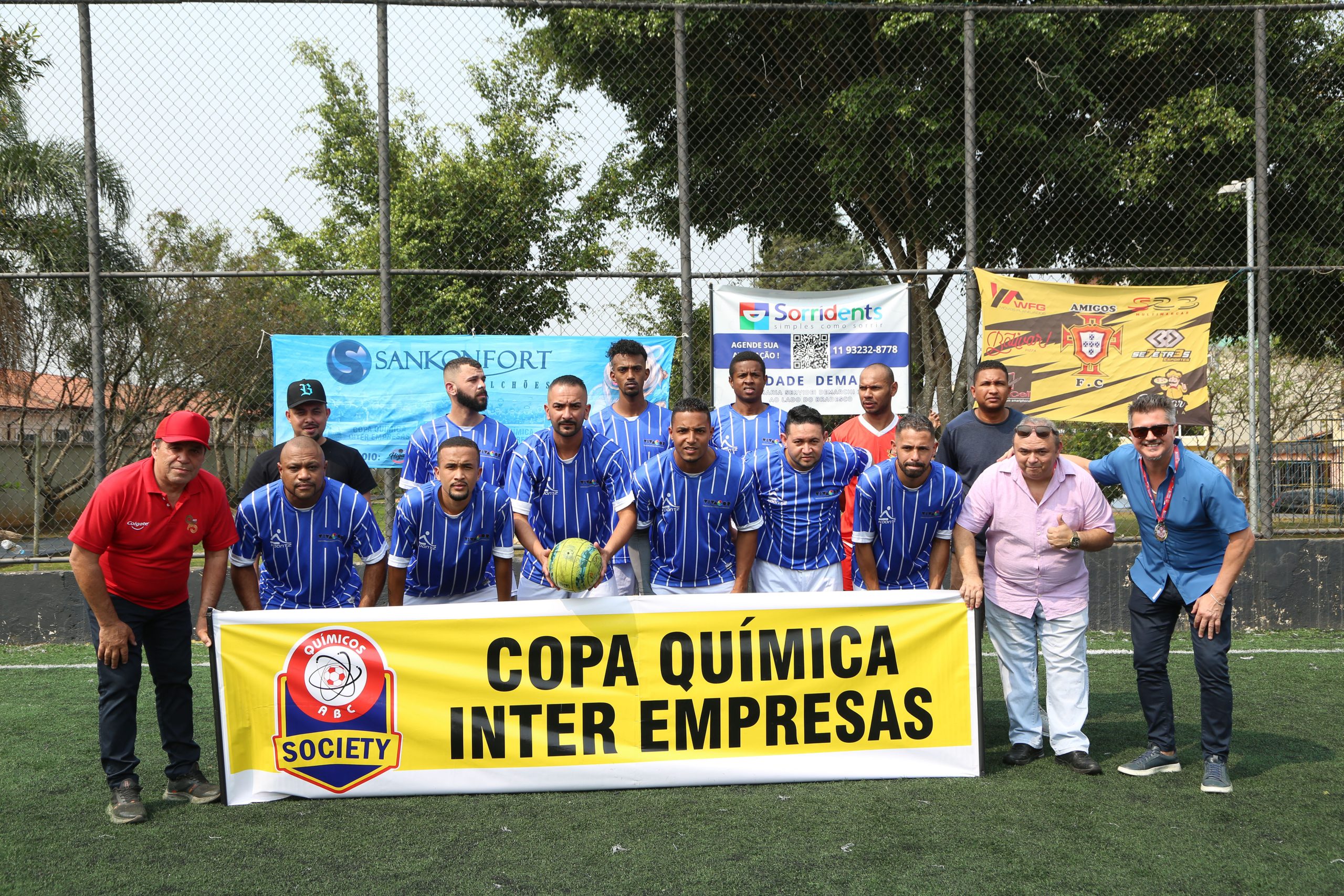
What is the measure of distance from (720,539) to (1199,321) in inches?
214

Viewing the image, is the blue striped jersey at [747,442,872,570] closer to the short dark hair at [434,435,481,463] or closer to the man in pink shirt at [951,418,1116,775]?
the man in pink shirt at [951,418,1116,775]

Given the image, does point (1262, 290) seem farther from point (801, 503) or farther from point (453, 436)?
point (453, 436)

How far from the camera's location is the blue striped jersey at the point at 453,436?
6242mm

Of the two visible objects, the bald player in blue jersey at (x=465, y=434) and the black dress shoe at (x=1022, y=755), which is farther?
the bald player in blue jersey at (x=465, y=434)

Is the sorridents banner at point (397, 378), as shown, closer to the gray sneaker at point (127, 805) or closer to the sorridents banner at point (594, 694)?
the sorridents banner at point (594, 694)

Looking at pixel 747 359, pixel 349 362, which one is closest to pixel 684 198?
pixel 747 359

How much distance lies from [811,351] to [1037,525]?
327 centimetres

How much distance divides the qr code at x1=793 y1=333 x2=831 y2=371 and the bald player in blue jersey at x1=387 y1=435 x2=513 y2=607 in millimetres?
3489

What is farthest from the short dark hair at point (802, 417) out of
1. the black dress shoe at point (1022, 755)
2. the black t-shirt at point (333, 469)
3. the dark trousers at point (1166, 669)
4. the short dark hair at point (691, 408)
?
the black t-shirt at point (333, 469)

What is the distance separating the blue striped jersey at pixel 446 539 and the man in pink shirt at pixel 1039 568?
99.8 inches

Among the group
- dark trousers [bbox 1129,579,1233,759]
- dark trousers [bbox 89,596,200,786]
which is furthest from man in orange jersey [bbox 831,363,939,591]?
dark trousers [bbox 89,596,200,786]

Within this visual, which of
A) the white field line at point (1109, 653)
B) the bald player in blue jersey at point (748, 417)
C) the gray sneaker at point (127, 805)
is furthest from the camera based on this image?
the white field line at point (1109, 653)

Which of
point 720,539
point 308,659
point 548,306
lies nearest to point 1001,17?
point 548,306

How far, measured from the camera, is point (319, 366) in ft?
26.8
